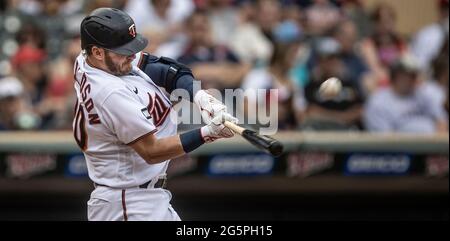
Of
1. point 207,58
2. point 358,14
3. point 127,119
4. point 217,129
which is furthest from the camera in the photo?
point 358,14

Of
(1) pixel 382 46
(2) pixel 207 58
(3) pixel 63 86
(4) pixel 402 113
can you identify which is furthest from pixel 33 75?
(1) pixel 382 46

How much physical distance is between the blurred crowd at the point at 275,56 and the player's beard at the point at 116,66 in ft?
11.3

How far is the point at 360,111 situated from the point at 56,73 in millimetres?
2993

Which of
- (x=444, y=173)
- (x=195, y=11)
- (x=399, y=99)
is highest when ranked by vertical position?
(x=195, y=11)

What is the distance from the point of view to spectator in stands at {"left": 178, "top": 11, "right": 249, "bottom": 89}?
31.7 feet

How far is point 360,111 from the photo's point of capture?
31.3 ft

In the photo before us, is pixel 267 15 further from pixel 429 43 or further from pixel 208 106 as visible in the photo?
pixel 208 106

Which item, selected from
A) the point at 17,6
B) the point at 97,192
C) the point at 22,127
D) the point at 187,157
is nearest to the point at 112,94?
the point at 97,192

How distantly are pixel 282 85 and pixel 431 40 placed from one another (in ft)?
8.25

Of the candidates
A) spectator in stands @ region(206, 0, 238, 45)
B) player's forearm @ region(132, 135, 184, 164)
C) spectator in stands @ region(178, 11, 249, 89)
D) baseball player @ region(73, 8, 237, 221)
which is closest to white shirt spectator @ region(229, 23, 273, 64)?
spectator in stands @ region(206, 0, 238, 45)

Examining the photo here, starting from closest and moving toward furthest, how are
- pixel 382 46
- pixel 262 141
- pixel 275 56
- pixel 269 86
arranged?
1. pixel 262 141
2. pixel 269 86
3. pixel 275 56
4. pixel 382 46

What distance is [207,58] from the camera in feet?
32.2
